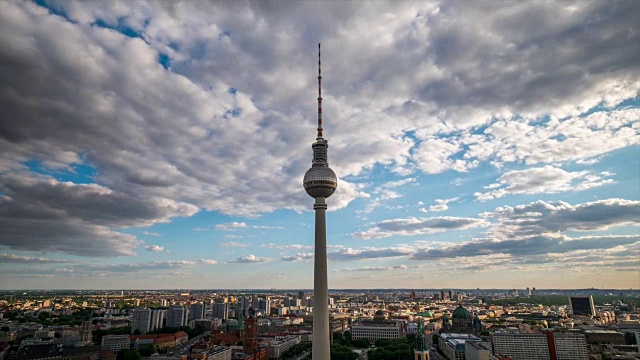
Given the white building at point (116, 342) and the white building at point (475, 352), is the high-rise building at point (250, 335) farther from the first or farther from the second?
the white building at point (475, 352)

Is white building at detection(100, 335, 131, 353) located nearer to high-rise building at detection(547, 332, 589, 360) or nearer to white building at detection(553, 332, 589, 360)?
high-rise building at detection(547, 332, 589, 360)

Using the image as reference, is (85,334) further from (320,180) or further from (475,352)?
(475,352)

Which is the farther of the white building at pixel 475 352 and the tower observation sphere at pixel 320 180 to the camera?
the white building at pixel 475 352

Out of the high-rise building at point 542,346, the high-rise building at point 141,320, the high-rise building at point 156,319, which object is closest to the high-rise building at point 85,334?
the high-rise building at point 141,320

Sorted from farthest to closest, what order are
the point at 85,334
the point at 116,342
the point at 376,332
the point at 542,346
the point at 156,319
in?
the point at 156,319 < the point at 376,332 < the point at 85,334 < the point at 116,342 < the point at 542,346

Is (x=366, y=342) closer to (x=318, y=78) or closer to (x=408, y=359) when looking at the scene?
(x=408, y=359)

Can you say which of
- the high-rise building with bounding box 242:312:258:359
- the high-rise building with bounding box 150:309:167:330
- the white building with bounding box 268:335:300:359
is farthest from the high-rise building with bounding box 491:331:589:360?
the high-rise building with bounding box 150:309:167:330

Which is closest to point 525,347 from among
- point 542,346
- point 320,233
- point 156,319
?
point 542,346

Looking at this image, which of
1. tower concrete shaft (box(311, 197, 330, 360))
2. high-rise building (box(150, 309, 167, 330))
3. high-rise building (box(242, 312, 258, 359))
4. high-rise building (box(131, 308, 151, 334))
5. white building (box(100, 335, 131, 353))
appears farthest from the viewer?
high-rise building (box(150, 309, 167, 330))

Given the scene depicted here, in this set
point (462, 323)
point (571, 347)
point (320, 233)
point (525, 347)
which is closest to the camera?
point (320, 233)
